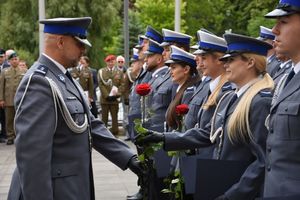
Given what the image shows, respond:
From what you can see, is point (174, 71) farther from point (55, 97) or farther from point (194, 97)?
point (55, 97)

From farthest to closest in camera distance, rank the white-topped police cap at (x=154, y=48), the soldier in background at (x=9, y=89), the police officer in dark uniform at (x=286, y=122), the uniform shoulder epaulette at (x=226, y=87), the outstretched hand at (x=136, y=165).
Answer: the soldier in background at (x=9, y=89)
the white-topped police cap at (x=154, y=48)
the uniform shoulder epaulette at (x=226, y=87)
the outstretched hand at (x=136, y=165)
the police officer in dark uniform at (x=286, y=122)

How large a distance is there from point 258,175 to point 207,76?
5.91ft

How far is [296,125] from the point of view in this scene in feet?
10.6

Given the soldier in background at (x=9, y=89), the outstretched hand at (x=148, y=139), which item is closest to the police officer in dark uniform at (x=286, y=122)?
the outstretched hand at (x=148, y=139)

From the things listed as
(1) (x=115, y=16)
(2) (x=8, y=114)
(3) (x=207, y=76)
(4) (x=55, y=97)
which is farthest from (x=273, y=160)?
(1) (x=115, y=16)

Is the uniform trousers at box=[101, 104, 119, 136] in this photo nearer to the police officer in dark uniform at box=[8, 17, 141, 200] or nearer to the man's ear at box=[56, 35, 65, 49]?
the police officer in dark uniform at box=[8, 17, 141, 200]

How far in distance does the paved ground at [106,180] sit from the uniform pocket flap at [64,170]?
4306 mm

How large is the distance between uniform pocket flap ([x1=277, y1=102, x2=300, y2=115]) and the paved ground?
5.12m

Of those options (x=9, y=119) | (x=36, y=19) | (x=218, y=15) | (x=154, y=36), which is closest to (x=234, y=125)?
(x=154, y=36)

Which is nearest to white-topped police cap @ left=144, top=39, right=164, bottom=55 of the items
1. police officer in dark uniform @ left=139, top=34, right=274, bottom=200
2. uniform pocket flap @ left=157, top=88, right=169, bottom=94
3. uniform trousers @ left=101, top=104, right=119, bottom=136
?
uniform pocket flap @ left=157, top=88, right=169, bottom=94

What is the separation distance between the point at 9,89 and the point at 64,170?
34.1 ft

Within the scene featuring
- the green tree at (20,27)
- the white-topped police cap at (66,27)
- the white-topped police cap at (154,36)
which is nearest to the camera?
the white-topped police cap at (66,27)

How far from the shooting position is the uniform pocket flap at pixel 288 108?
3246mm

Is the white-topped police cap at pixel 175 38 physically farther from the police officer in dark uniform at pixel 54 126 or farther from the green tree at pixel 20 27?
the green tree at pixel 20 27
